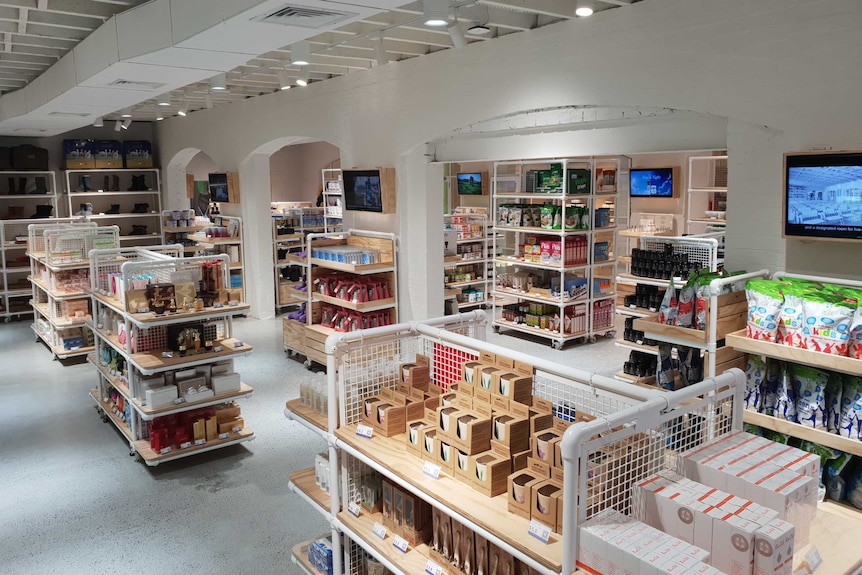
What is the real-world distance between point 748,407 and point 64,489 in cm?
495

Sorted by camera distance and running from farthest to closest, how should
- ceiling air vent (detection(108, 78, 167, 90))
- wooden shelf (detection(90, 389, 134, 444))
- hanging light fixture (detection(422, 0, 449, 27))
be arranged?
1. wooden shelf (detection(90, 389, 134, 444))
2. ceiling air vent (detection(108, 78, 167, 90))
3. hanging light fixture (detection(422, 0, 449, 27))

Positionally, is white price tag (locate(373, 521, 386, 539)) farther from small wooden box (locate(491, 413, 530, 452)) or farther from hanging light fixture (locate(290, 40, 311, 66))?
hanging light fixture (locate(290, 40, 311, 66))

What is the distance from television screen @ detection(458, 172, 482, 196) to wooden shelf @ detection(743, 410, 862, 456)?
453 inches

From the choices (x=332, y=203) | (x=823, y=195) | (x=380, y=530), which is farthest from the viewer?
(x=332, y=203)

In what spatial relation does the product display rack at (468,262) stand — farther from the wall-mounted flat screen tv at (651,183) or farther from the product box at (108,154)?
the product box at (108,154)

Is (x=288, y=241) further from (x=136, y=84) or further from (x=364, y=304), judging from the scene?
(x=136, y=84)

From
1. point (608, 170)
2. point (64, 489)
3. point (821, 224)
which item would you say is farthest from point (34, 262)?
point (821, 224)

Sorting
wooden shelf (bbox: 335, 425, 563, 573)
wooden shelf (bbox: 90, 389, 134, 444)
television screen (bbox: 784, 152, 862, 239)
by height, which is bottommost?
wooden shelf (bbox: 90, 389, 134, 444)

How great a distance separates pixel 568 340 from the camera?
29.7 feet

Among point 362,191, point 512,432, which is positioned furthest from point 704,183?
point 512,432

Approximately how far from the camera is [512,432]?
265cm

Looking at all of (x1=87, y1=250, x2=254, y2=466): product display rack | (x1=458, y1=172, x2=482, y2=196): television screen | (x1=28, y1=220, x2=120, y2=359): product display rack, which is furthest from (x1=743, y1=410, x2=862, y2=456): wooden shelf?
(x1=458, y1=172, x2=482, y2=196): television screen

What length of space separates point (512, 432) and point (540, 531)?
46cm

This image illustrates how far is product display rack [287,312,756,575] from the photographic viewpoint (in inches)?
83.8
